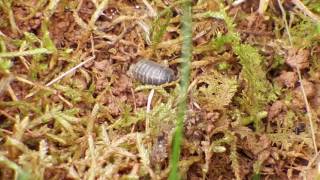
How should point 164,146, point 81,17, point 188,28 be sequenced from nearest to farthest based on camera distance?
1. point 188,28
2. point 164,146
3. point 81,17

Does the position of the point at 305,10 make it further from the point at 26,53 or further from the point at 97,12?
the point at 26,53

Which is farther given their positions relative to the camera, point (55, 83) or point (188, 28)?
point (55, 83)

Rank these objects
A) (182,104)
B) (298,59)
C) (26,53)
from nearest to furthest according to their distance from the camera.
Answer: (182,104) → (26,53) → (298,59)

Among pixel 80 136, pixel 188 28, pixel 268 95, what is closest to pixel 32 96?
pixel 80 136

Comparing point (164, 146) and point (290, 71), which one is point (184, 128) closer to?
point (164, 146)

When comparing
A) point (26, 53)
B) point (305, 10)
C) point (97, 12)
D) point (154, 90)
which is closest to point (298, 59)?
point (305, 10)

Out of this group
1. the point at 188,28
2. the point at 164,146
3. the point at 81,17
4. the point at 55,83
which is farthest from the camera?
the point at 81,17

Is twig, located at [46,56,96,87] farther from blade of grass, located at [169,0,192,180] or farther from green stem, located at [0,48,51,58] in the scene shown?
blade of grass, located at [169,0,192,180]
